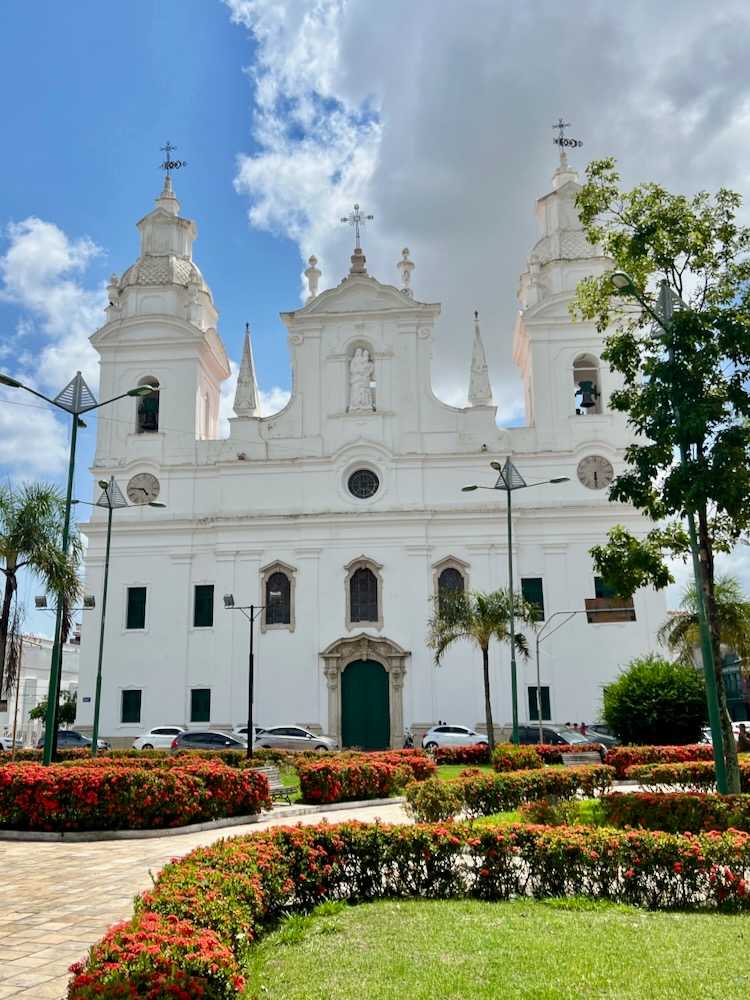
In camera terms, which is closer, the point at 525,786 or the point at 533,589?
the point at 525,786

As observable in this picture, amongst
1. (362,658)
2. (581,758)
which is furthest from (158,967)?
(362,658)

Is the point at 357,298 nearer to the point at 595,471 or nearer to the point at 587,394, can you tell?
the point at 587,394

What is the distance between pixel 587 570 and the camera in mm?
34844

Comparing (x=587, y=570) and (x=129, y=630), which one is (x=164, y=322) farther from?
(x=587, y=570)

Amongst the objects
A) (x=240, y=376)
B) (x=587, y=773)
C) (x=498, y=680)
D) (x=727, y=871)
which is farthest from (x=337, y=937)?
(x=240, y=376)

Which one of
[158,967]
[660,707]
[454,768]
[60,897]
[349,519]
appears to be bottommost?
[60,897]

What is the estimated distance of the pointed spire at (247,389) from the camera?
38.0 m

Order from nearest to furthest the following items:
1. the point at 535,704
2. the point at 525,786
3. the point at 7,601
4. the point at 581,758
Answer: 1. the point at 525,786
2. the point at 7,601
3. the point at 581,758
4. the point at 535,704

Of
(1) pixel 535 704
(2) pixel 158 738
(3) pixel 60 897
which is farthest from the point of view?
(1) pixel 535 704

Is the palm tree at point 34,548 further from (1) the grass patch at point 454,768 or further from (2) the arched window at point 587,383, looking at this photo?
(2) the arched window at point 587,383

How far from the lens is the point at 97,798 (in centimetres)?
1329

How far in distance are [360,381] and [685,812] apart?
2825 cm

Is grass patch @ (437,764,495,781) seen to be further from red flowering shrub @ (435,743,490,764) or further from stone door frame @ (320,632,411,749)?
stone door frame @ (320,632,411,749)

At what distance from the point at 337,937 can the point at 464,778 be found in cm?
921
